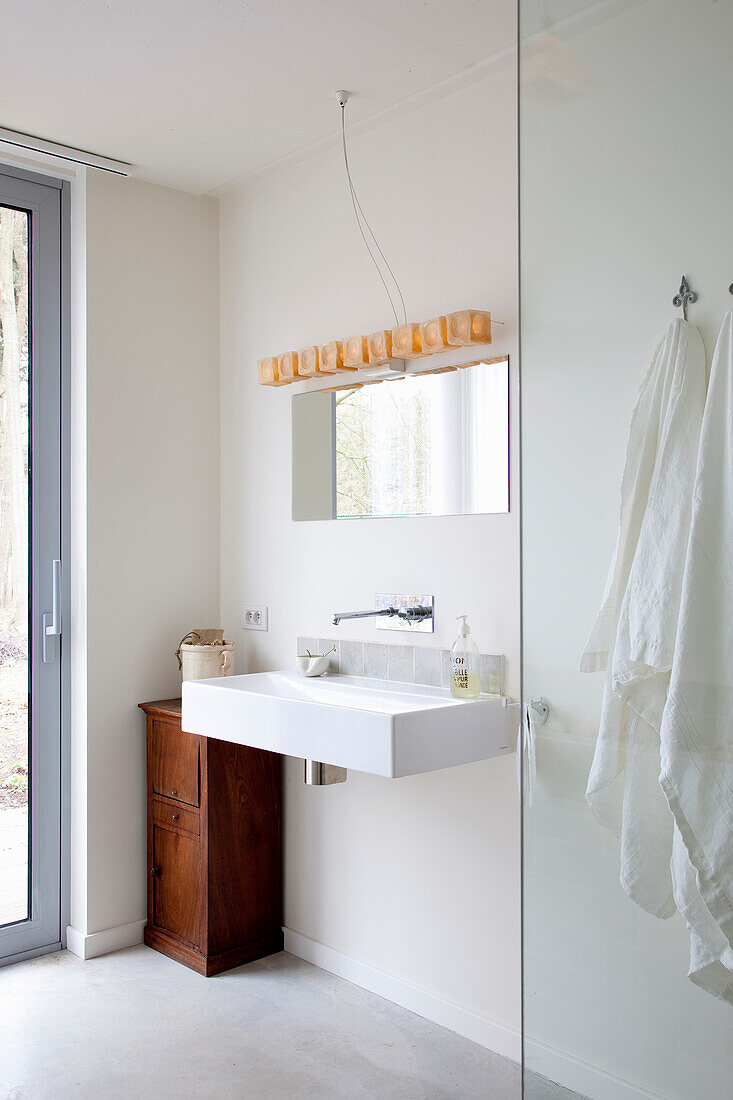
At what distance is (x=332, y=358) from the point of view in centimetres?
269

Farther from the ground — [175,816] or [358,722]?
[358,722]

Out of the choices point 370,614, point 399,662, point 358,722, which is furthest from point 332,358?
point 358,722

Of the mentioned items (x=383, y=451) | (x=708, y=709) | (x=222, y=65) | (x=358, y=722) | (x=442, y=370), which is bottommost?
(x=358, y=722)

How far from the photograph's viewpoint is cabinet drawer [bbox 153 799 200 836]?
2.88 metres

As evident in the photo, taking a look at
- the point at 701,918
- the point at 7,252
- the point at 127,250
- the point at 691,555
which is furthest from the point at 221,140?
the point at 701,918

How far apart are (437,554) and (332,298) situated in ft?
3.00

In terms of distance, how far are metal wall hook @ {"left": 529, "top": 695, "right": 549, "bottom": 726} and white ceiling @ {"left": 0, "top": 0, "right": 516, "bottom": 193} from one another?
1598 mm

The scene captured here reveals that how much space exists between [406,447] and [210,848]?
1349mm

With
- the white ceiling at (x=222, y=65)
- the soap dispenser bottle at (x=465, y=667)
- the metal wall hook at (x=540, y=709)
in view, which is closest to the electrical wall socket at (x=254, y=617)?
the soap dispenser bottle at (x=465, y=667)

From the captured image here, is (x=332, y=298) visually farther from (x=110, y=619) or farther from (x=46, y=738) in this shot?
(x=46, y=738)

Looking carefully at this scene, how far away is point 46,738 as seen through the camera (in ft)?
9.98

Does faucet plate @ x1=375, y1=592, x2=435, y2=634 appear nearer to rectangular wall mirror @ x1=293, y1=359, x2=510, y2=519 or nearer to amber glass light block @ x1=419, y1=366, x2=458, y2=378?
rectangular wall mirror @ x1=293, y1=359, x2=510, y2=519

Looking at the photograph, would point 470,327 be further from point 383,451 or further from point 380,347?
point 383,451

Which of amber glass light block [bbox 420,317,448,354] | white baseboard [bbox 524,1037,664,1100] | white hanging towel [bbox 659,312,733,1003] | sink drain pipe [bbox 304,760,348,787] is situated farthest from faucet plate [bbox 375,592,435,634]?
white hanging towel [bbox 659,312,733,1003]
